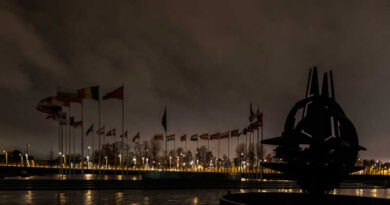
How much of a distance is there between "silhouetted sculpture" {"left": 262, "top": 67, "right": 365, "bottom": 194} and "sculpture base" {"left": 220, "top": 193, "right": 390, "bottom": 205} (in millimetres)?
426

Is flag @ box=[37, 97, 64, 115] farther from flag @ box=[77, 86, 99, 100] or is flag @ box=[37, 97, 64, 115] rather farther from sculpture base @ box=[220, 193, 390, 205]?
sculpture base @ box=[220, 193, 390, 205]

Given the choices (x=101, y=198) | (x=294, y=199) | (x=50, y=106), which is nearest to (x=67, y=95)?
(x=50, y=106)

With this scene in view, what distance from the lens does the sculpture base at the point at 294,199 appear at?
15.7 meters

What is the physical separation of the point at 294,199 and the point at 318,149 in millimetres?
2515

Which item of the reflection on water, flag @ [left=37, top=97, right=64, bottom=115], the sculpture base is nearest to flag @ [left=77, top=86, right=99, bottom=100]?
flag @ [left=37, top=97, right=64, bottom=115]

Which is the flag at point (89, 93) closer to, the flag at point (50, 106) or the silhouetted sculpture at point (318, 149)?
the flag at point (50, 106)

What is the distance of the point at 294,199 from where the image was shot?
1636 cm

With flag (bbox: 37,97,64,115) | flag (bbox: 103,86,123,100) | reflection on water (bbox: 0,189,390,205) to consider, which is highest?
flag (bbox: 103,86,123,100)

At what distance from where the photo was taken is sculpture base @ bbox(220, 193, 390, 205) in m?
15.7

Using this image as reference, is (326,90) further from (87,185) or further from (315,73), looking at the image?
(87,185)

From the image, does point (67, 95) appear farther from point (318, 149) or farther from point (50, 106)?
point (318, 149)

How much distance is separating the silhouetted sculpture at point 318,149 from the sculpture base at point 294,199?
43cm

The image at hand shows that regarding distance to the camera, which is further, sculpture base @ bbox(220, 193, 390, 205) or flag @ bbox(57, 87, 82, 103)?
flag @ bbox(57, 87, 82, 103)

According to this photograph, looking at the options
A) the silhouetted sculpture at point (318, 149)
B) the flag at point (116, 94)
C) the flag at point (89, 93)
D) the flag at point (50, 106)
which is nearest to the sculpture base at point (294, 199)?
the silhouetted sculpture at point (318, 149)
